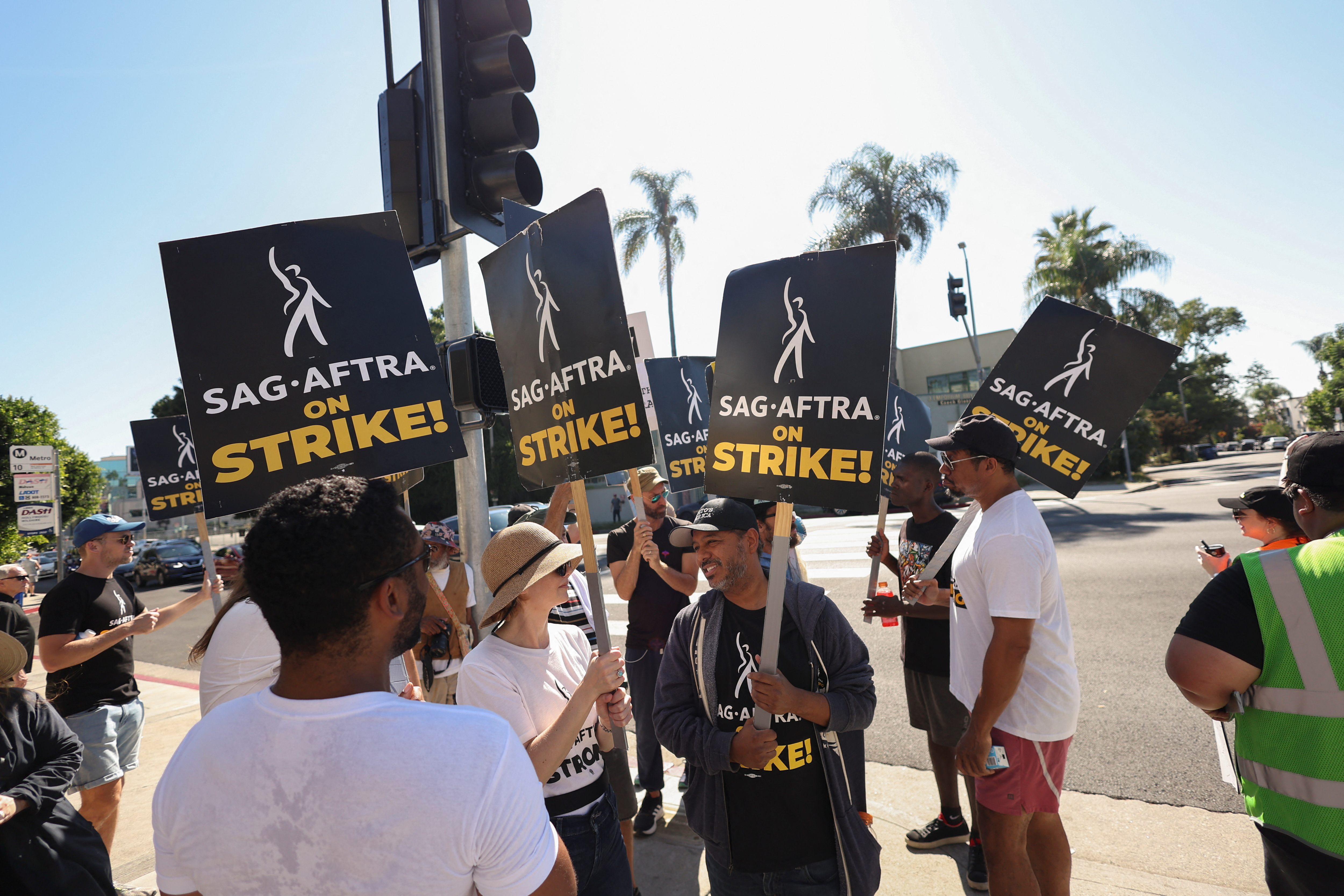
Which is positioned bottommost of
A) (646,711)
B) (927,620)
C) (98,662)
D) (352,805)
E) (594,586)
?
(646,711)

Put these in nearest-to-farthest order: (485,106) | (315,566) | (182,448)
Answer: (315,566) < (485,106) < (182,448)

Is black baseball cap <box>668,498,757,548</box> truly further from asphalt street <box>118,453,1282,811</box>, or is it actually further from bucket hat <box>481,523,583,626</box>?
asphalt street <box>118,453,1282,811</box>

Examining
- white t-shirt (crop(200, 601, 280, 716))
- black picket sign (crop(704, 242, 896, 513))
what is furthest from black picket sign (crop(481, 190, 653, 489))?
white t-shirt (crop(200, 601, 280, 716))

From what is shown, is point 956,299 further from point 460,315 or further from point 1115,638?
point 460,315

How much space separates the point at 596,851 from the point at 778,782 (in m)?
0.65

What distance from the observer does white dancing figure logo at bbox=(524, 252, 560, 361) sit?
2.74 m

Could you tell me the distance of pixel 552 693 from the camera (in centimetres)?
241

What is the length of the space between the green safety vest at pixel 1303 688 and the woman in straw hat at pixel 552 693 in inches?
70.3

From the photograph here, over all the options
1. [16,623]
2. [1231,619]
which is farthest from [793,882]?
[16,623]

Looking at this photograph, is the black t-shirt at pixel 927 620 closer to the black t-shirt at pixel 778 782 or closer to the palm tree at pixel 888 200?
the black t-shirt at pixel 778 782

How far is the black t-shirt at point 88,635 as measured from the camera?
397 centimetres

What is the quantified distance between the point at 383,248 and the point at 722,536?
5.38 ft

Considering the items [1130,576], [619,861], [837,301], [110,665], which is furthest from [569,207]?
[1130,576]

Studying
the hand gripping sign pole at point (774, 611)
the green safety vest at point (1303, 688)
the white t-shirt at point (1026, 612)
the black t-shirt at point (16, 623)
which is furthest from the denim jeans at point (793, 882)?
the black t-shirt at point (16, 623)
